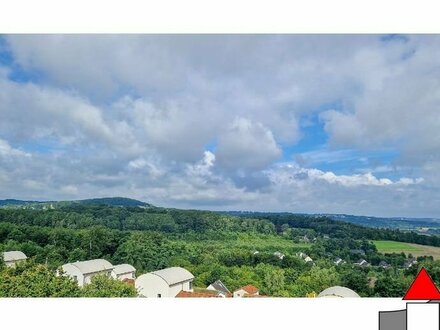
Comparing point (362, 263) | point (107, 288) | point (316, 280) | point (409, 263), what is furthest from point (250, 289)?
point (409, 263)

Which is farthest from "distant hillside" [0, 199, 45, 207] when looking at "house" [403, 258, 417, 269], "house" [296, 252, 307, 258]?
"house" [403, 258, 417, 269]

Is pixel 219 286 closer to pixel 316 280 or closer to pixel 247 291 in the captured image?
pixel 247 291

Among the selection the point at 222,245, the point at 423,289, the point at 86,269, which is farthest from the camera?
the point at 222,245

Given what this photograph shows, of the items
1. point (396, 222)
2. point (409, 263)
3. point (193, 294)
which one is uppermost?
point (396, 222)

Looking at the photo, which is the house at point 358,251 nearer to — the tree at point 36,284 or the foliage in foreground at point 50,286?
the foliage in foreground at point 50,286

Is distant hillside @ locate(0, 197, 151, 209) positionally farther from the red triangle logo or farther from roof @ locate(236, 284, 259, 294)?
the red triangle logo

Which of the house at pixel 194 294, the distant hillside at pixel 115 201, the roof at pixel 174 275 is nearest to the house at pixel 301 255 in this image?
the house at pixel 194 294
